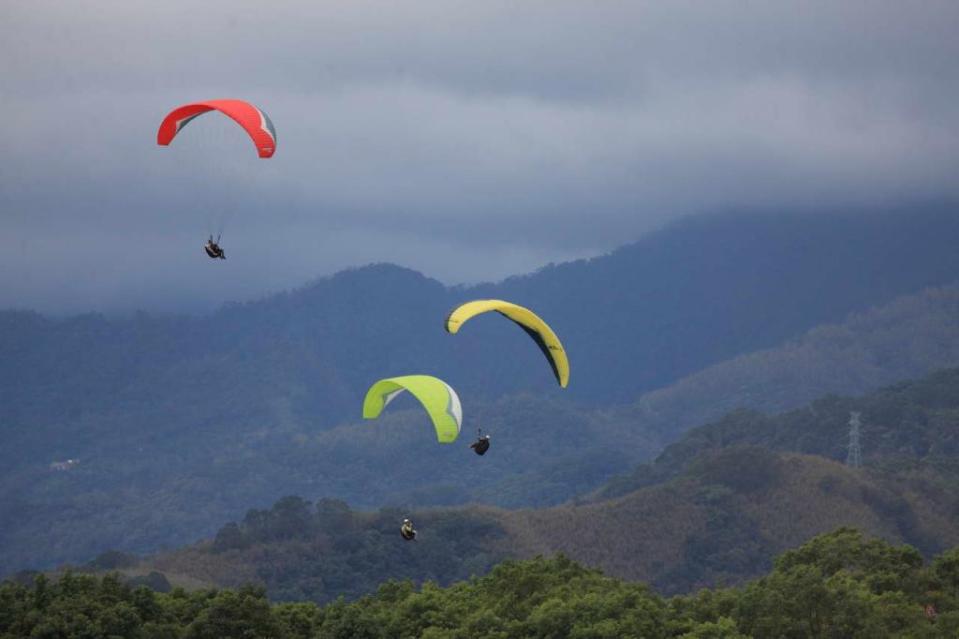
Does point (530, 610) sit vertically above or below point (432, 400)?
below

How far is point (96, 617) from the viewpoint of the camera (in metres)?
52.0

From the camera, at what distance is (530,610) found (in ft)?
192

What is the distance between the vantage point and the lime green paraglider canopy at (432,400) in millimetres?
51438

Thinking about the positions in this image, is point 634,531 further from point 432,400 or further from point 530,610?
point 432,400

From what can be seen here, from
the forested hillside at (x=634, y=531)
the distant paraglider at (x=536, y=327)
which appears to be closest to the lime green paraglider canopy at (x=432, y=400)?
the distant paraglider at (x=536, y=327)

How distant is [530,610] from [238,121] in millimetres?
18979

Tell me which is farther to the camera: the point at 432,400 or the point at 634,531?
the point at 634,531

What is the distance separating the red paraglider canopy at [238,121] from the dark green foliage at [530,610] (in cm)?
1382

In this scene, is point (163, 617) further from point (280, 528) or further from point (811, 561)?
point (280, 528)

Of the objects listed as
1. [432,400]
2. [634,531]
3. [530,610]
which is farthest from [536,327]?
[634,531]

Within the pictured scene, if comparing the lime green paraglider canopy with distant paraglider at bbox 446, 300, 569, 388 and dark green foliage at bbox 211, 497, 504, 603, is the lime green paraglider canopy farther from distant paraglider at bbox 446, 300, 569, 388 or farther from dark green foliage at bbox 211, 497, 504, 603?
dark green foliage at bbox 211, 497, 504, 603

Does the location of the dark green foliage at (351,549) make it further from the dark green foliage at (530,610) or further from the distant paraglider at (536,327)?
the distant paraglider at (536,327)

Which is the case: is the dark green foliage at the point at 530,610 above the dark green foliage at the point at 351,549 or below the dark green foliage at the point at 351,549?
below

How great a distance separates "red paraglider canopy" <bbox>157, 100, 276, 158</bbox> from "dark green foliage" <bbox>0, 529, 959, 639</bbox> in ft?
45.4
